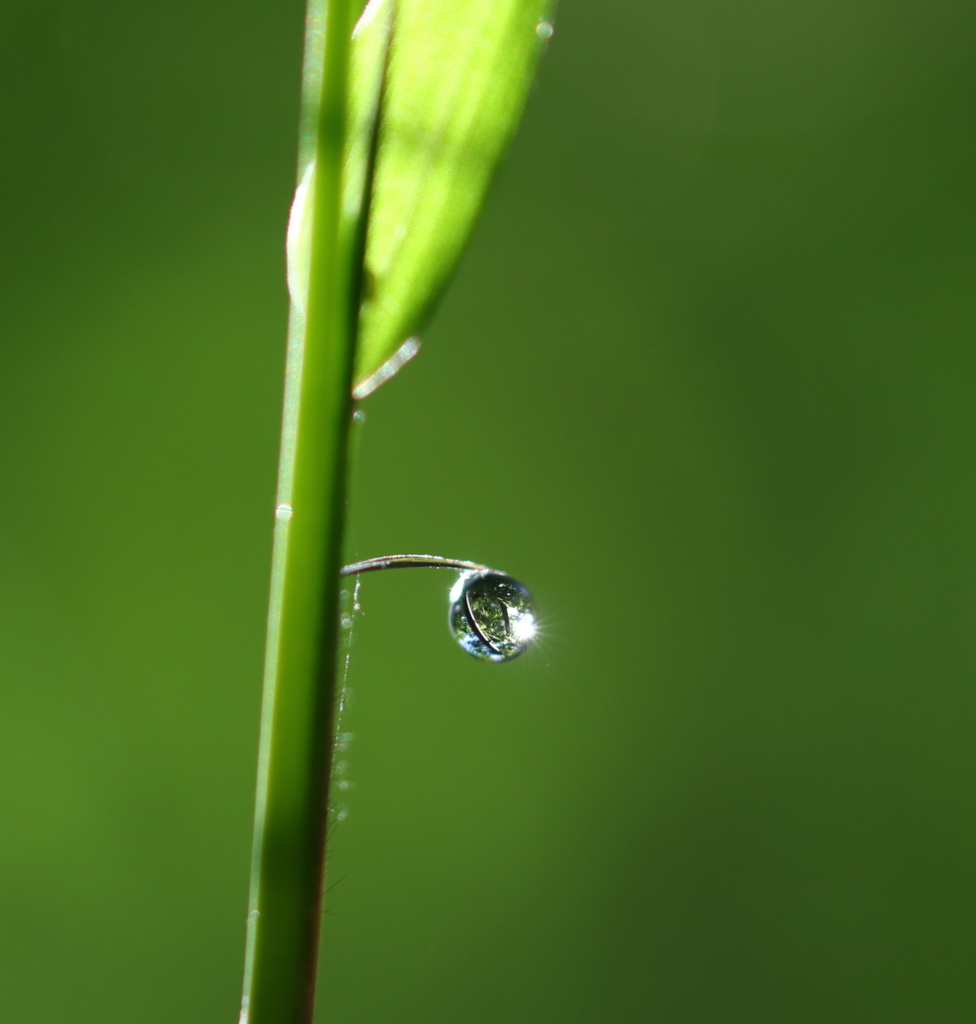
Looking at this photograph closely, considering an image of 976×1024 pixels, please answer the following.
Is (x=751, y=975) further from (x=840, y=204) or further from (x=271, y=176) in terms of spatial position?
(x=271, y=176)

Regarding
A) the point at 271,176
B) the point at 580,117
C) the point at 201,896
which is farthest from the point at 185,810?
the point at 580,117

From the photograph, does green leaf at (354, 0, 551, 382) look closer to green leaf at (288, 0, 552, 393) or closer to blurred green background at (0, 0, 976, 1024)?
green leaf at (288, 0, 552, 393)

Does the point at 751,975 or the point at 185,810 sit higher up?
the point at 185,810

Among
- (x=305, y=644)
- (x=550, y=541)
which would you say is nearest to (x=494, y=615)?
(x=305, y=644)

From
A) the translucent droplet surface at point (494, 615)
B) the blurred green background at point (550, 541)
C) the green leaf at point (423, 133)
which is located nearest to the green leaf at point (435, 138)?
the green leaf at point (423, 133)

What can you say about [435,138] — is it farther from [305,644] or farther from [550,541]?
[550,541]

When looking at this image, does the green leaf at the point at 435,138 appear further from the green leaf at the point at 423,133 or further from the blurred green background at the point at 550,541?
the blurred green background at the point at 550,541
